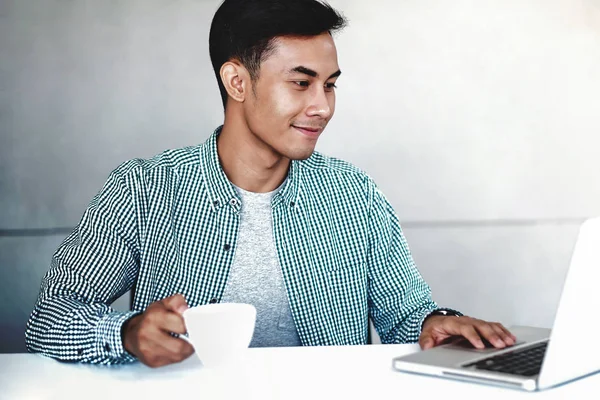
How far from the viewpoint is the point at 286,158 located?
178 cm

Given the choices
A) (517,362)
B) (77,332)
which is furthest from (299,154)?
(517,362)

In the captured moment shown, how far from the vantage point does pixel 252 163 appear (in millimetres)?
1745

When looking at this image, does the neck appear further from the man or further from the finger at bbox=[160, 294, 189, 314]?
the finger at bbox=[160, 294, 189, 314]

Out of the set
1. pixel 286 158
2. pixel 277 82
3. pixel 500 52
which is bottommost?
pixel 286 158

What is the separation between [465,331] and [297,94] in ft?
2.31

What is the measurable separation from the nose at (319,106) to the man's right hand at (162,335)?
2.34 feet

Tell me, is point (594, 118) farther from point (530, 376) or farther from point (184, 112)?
point (530, 376)

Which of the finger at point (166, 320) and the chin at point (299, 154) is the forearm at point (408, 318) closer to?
the chin at point (299, 154)

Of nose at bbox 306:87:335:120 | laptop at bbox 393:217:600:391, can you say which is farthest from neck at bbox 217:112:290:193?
laptop at bbox 393:217:600:391

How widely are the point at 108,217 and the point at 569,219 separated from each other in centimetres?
186

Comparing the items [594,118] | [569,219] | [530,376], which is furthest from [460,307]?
[530,376]

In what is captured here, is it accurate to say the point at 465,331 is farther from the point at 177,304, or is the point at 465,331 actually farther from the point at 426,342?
the point at 177,304

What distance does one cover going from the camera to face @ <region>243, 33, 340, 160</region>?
5.53 feet

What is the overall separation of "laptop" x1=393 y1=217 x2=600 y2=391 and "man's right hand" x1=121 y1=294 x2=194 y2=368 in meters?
0.31
